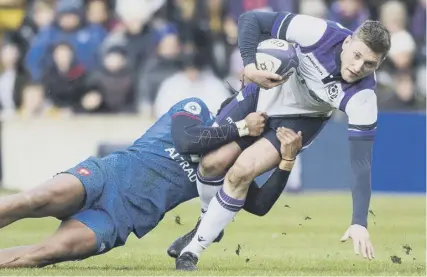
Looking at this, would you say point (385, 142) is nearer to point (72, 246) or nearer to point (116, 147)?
point (116, 147)

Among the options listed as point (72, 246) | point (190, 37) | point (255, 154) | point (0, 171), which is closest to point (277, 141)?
point (255, 154)

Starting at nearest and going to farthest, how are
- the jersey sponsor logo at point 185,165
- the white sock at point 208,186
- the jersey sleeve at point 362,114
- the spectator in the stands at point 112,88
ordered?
the jersey sleeve at point 362,114
the white sock at point 208,186
the jersey sponsor logo at point 185,165
the spectator in the stands at point 112,88

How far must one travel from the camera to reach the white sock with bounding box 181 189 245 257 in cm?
966

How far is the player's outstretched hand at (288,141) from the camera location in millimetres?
9648

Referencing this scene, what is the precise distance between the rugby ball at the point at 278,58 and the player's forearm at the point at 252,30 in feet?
0.23

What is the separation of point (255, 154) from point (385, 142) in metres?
8.70

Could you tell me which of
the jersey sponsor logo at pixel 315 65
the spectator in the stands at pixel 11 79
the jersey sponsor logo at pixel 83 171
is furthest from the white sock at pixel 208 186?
the spectator in the stands at pixel 11 79

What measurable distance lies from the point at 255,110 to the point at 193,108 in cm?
47

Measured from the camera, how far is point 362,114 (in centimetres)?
936

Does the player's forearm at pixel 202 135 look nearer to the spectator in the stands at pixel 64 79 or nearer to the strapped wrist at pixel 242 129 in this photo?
the strapped wrist at pixel 242 129

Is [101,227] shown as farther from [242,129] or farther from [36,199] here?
[242,129]

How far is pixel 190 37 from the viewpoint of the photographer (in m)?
20.1

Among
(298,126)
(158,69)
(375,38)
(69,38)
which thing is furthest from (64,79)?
(375,38)

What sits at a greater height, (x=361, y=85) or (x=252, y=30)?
(x=252, y=30)
